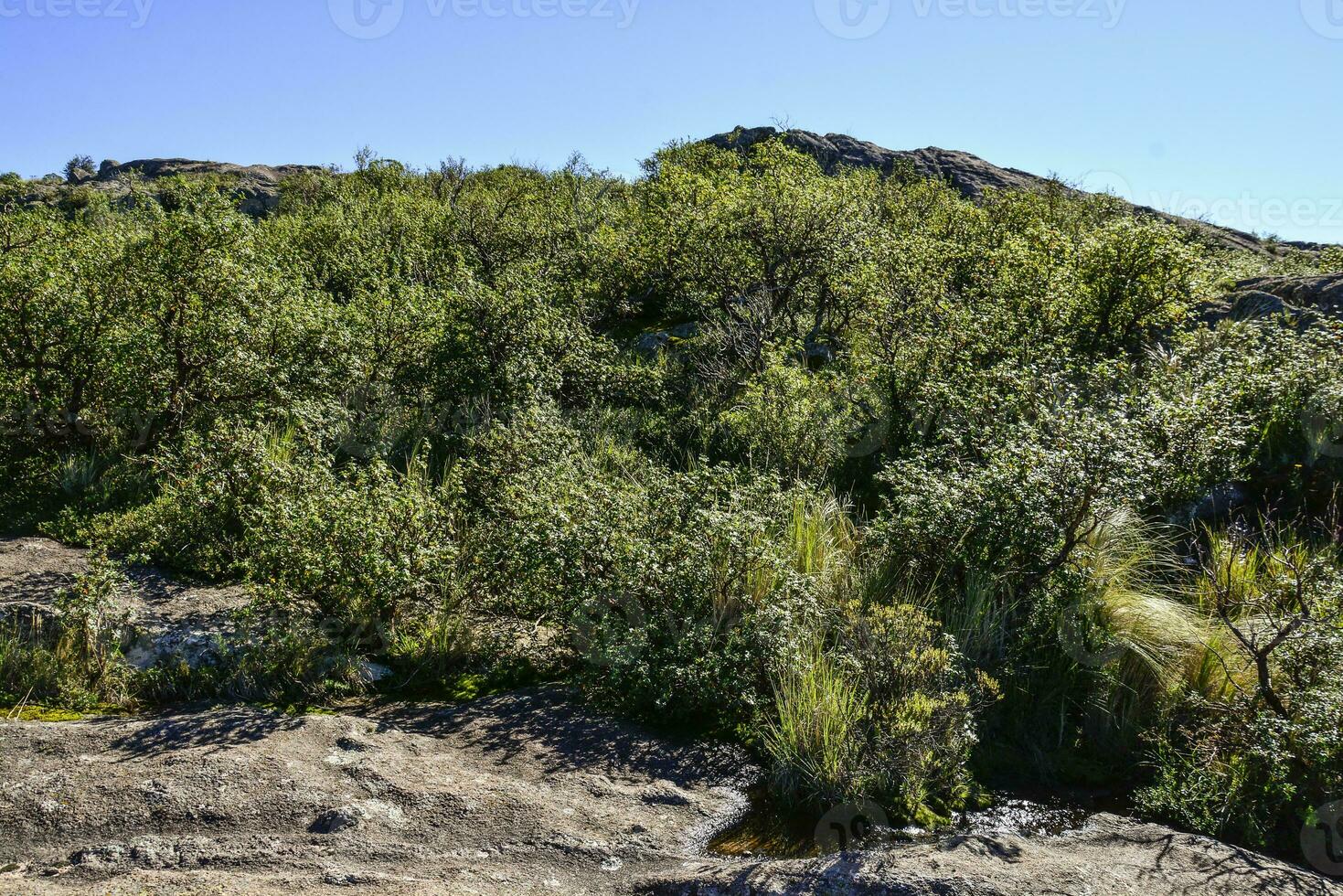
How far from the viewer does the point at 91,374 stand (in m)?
10.2

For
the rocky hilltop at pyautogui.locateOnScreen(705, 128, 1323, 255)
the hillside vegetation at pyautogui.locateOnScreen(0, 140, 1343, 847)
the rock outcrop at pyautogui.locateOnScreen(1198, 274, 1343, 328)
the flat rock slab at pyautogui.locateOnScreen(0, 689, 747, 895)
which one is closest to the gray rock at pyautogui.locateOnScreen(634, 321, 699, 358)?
the hillside vegetation at pyautogui.locateOnScreen(0, 140, 1343, 847)

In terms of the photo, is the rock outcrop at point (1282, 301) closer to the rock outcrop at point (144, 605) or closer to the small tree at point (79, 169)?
the rock outcrop at point (144, 605)

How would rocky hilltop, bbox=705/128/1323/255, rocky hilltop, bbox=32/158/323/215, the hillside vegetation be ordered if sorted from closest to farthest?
the hillside vegetation, rocky hilltop, bbox=705/128/1323/255, rocky hilltop, bbox=32/158/323/215

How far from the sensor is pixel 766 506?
819 centimetres

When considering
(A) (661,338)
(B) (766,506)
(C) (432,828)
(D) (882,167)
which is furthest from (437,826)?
(D) (882,167)

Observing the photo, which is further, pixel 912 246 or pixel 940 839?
pixel 912 246

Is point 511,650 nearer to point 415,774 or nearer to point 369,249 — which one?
point 415,774

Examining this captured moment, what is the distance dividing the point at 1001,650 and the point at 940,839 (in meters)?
2.22

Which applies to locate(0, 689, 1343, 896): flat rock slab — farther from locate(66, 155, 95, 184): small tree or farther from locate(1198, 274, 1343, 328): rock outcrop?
locate(66, 155, 95, 184): small tree

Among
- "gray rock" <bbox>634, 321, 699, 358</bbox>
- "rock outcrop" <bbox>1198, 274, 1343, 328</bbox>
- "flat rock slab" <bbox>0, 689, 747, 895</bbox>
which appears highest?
"rock outcrop" <bbox>1198, 274, 1343, 328</bbox>

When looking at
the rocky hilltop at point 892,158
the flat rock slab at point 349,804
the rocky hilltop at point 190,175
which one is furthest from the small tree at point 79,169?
the flat rock slab at point 349,804

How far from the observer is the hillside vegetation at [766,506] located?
20.7 ft

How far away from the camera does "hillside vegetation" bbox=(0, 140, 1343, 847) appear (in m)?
6.30

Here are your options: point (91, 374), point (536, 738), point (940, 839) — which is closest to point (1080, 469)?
point (940, 839)
